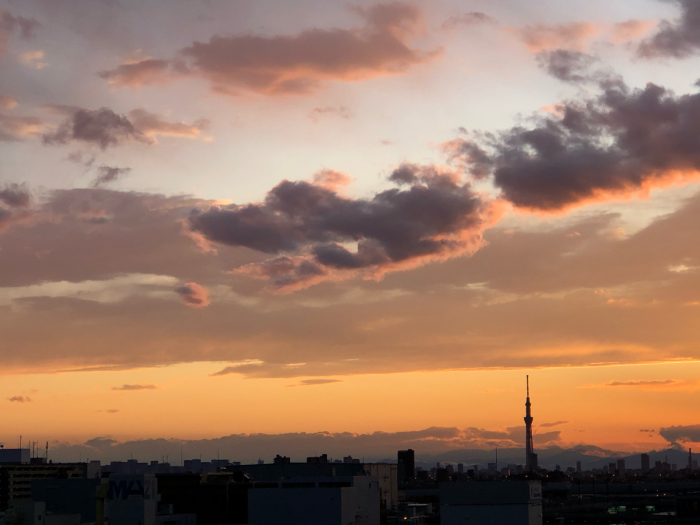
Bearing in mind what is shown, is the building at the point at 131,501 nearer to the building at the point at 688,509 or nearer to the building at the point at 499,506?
the building at the point at 499,506

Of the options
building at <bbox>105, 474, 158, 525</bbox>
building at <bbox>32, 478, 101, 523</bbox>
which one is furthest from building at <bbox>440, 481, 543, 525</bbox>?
building at <bbox>32, 478, 101, 523</bbox>

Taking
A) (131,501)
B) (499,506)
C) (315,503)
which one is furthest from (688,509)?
(131,501)

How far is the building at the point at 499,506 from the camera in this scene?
16038 centimetres

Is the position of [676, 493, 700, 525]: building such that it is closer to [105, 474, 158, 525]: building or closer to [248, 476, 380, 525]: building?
[248, 476, 380, 525]: building

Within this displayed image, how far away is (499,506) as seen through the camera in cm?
16200

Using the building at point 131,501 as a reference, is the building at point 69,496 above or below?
below

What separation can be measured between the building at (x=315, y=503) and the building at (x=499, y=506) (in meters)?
18.4

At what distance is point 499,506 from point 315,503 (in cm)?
3798

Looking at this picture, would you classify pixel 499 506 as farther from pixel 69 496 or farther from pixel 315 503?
pixel 69 496

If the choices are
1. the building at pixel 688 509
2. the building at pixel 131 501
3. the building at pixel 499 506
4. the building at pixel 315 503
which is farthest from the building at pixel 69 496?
the building at pixel 688 509

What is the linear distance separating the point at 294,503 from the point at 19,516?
46.0m

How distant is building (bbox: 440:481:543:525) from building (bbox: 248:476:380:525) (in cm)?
1838

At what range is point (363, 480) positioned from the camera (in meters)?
156

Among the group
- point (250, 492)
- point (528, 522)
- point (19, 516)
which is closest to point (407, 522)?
point (528, 522)
